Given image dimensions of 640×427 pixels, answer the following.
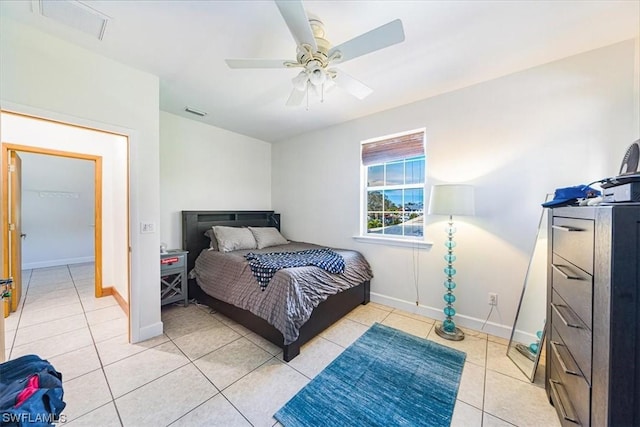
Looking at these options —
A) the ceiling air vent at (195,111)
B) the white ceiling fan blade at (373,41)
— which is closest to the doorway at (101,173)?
the ceiling air vent at (195,111)

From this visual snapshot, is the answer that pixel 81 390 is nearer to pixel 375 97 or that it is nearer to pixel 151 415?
pixel 151 415

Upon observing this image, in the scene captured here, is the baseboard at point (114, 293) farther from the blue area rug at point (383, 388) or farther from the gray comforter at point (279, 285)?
the blue area rug at point (383, 388)

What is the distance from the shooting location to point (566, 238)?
4.29ft

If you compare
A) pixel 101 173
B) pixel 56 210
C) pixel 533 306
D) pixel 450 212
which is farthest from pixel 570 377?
pixel 56 210

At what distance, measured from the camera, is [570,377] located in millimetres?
1210

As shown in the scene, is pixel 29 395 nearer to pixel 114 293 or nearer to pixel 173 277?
pixel 173 277

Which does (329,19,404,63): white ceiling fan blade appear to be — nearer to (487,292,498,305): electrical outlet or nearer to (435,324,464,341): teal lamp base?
(487,292,498,305): electrical outlet

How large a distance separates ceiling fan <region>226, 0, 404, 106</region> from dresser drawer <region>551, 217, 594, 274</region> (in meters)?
1.39

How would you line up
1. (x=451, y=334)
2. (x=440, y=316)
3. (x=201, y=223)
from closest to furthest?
(x=451, y=334) → (x=440, y=316) → (x=201, y=223)

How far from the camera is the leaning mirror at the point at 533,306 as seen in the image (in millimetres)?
1987

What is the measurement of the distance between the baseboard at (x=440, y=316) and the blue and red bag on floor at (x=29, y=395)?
2.90 m

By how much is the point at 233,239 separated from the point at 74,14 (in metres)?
2.41

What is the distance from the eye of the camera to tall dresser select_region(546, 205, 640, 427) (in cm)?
85

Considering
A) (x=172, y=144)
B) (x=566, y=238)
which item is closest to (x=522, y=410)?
(x=566, y=238)
